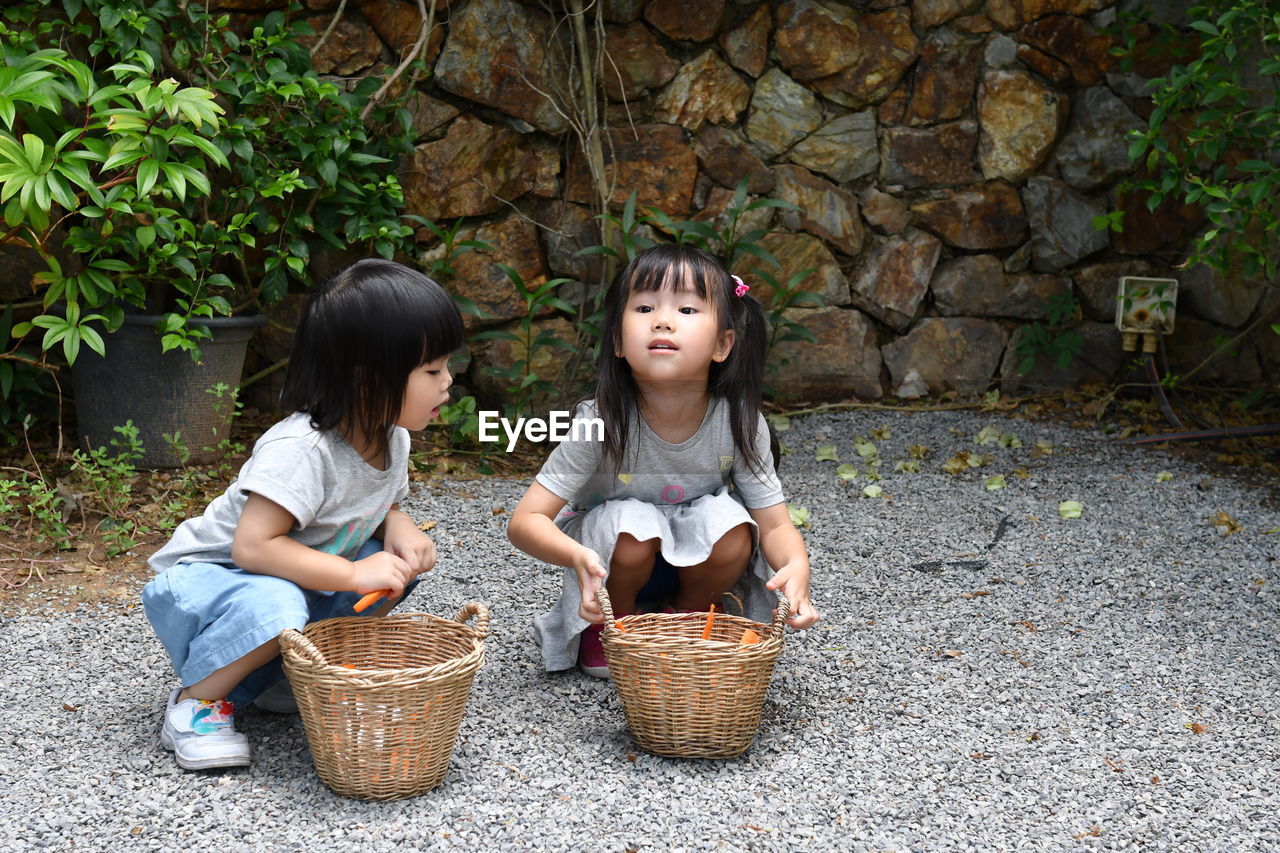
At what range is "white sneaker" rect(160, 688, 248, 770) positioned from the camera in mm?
1603

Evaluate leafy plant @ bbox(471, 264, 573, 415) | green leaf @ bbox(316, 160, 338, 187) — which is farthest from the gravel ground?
green leaf @ bbox(316, 160, 338, 187)

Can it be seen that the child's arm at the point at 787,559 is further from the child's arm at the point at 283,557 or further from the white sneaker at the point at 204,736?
the white sneaker at the point at 204,736

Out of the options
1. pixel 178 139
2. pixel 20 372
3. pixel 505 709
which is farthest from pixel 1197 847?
pixel 20 372

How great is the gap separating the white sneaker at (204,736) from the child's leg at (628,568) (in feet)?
1.97

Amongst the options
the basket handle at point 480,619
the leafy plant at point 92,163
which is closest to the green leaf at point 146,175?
the leafy plant at point 92,163

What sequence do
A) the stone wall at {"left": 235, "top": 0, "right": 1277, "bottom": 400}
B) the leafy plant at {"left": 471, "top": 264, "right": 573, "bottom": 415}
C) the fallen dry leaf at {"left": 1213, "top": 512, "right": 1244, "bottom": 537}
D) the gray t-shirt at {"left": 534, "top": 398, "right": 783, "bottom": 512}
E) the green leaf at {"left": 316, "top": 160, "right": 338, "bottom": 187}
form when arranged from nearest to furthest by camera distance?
the gray t-shirt at {"left": 534, "top": 398, "right": 783, "bottom": 512}, the fallen dry leaf at {"left": 1213, "top": 512, "right": 1244, "bottom": 537}, the green leaf at {"left": 316, "top": 160, "right": 338, "bottom": 187}, the leafy plant at {"left": 471, "top": 264, "right": 573, "bottom": 415}, the stone wall at {"left": 235, "top": 0, "right": 1277, "bottom": 400}

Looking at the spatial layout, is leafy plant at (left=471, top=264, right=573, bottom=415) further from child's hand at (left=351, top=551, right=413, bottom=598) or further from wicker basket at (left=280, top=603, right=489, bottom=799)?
wicker basket at (left=280, top=603, right=489, bottom=799)

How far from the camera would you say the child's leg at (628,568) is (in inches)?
73.3

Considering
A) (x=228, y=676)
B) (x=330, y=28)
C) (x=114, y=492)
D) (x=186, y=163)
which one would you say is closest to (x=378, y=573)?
(x=228, y=676)

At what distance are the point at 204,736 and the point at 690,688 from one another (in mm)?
678

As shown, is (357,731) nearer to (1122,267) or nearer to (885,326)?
(885,326)

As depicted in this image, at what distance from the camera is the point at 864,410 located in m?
3.82

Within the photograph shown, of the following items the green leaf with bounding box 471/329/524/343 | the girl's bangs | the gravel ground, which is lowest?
the gravel ground

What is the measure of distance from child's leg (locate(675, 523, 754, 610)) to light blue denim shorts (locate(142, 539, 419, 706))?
0.56m
